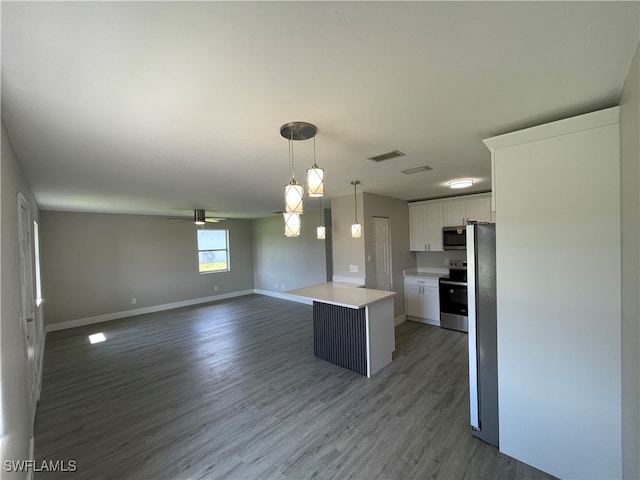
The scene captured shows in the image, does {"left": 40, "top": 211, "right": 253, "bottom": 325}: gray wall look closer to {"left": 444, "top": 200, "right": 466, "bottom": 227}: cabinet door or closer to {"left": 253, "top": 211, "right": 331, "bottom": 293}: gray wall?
{"left": 253, "top": 211, "right": 331, "bottom": 293}: gray wall

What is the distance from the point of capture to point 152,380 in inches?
127

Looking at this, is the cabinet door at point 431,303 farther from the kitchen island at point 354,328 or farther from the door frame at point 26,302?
the door frame at point 26,302

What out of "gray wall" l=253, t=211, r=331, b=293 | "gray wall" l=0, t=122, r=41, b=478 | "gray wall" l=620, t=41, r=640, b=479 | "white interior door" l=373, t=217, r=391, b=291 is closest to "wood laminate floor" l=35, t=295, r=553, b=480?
"gray wall" l=0, t=122, r=41, b=478

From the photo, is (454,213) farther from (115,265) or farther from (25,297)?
(115,265)

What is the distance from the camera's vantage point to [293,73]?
1.21m

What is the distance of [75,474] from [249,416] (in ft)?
4.22

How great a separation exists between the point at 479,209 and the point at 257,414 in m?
4.59

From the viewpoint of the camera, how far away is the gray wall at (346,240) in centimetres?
437

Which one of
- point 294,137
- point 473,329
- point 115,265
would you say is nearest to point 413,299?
point 473,329

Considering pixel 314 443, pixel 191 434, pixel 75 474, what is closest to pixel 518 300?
pixel 314 443

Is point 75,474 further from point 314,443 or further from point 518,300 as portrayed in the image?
point 518,300

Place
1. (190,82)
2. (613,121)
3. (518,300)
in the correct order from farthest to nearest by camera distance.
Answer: (518,300)
(613,121)
(190,82)

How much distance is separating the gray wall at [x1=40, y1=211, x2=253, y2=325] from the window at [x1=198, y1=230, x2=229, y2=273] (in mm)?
186

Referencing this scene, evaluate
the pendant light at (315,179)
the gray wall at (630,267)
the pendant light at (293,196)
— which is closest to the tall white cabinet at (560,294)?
the gray wall at (630,267)
